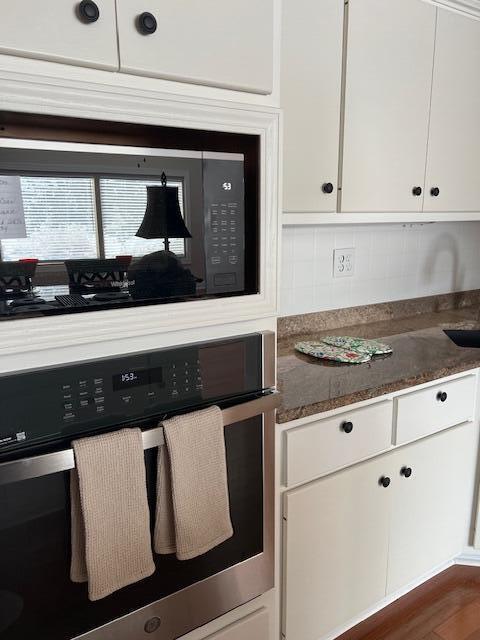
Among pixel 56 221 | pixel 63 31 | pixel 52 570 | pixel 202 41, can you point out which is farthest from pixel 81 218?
pixel 52 570

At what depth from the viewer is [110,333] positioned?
89 centimetres

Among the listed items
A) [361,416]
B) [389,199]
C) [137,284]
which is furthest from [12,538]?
[389,199]

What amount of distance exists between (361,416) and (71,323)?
872 millimetres

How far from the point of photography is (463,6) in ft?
5.62

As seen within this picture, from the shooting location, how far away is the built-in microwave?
77 centimetres

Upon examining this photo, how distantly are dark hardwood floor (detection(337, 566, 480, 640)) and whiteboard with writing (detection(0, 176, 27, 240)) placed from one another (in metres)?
1.62

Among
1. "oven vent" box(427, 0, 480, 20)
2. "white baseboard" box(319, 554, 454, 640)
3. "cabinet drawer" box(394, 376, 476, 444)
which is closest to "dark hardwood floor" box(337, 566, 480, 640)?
"white baseboard" box(319, 554, 454, 640)

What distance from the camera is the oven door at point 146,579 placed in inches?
34.0

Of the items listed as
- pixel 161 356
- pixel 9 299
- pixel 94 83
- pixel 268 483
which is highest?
pixel 94 83

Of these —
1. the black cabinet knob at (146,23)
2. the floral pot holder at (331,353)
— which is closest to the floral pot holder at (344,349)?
the floral pot holder at (331,353)

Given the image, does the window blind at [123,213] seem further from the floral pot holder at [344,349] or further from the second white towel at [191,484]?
the floral pot holder at [344,349]

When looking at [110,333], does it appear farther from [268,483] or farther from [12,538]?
[268,483]

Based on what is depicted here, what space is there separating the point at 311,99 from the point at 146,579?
132 cm

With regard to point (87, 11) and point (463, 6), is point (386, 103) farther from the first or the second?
point (87, 11)
